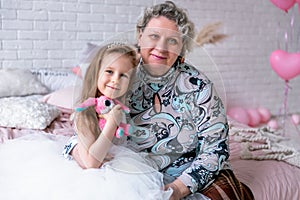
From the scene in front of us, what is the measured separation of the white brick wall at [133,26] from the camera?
277 centimetres

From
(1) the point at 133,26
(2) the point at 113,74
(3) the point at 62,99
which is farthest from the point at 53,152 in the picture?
(1) the point at 133,26

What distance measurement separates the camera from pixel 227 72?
11.6ft

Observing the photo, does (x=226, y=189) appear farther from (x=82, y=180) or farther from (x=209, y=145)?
(x=82, y=180)

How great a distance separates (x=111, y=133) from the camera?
44.6 inches

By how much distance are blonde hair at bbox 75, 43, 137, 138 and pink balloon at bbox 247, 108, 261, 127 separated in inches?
97.8

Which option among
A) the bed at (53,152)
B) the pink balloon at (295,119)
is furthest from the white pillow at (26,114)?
the pink balloon at (295,119)

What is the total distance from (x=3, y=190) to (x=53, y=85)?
1.58 meters

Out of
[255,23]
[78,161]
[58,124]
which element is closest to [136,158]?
[78,161]

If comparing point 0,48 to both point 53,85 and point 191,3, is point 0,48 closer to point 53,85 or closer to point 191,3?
point 53,85

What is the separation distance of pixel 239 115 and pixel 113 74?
2.39m

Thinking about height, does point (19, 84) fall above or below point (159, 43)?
below

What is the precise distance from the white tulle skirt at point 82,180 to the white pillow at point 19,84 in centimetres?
128

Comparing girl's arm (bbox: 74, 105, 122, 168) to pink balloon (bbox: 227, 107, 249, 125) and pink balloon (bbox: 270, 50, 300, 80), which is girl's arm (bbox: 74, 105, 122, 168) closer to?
pink balloon (bbox: 270, 50, 300, 80)

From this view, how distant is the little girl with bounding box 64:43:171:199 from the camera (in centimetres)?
111
